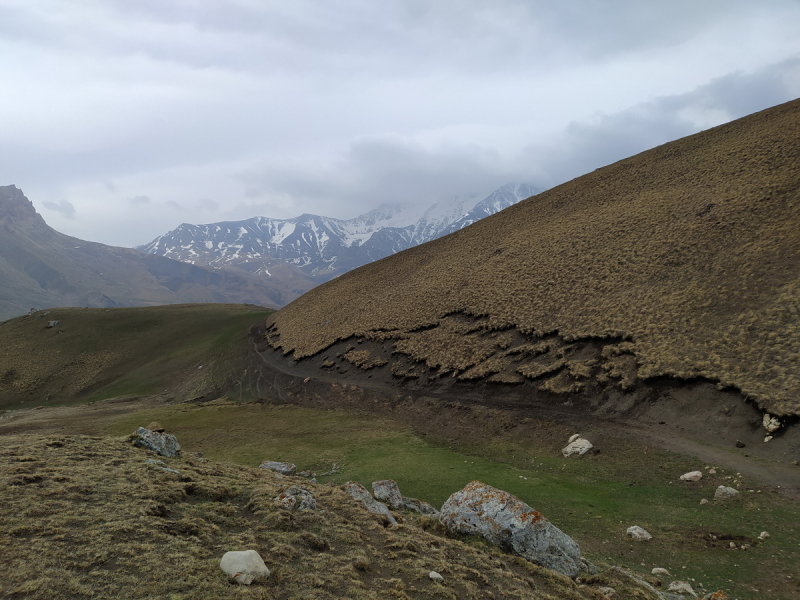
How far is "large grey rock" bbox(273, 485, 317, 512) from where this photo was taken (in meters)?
12.7

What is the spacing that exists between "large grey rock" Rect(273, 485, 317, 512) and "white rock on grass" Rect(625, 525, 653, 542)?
40.4 ft

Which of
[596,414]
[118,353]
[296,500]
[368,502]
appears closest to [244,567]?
[296,500]

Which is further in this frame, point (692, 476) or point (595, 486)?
point (595, 486)

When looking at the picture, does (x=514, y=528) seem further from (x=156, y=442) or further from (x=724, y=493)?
(x=156, y=442)

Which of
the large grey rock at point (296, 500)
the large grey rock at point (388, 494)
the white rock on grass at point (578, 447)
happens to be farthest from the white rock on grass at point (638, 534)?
the large grey rock at point (296, 500)

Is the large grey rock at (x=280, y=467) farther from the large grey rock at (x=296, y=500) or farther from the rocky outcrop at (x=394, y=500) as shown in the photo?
the large grey rock at (x=296, y=500)

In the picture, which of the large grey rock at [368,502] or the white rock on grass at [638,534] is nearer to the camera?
the large grey rock at [368,502]

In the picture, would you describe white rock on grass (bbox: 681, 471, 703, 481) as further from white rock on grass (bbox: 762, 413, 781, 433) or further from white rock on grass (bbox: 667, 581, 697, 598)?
white rock on grass (bbox: 667, 581, 697, 598)

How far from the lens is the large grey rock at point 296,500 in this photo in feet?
41.5

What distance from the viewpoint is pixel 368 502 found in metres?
14.4

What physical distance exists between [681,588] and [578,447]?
12.9 meters

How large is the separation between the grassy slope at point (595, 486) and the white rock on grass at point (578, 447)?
1.77 feet

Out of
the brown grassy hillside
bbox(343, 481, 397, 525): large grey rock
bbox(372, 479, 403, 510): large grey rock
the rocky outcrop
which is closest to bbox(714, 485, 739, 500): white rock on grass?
the brown grassy hillside

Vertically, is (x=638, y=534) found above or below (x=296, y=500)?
below
